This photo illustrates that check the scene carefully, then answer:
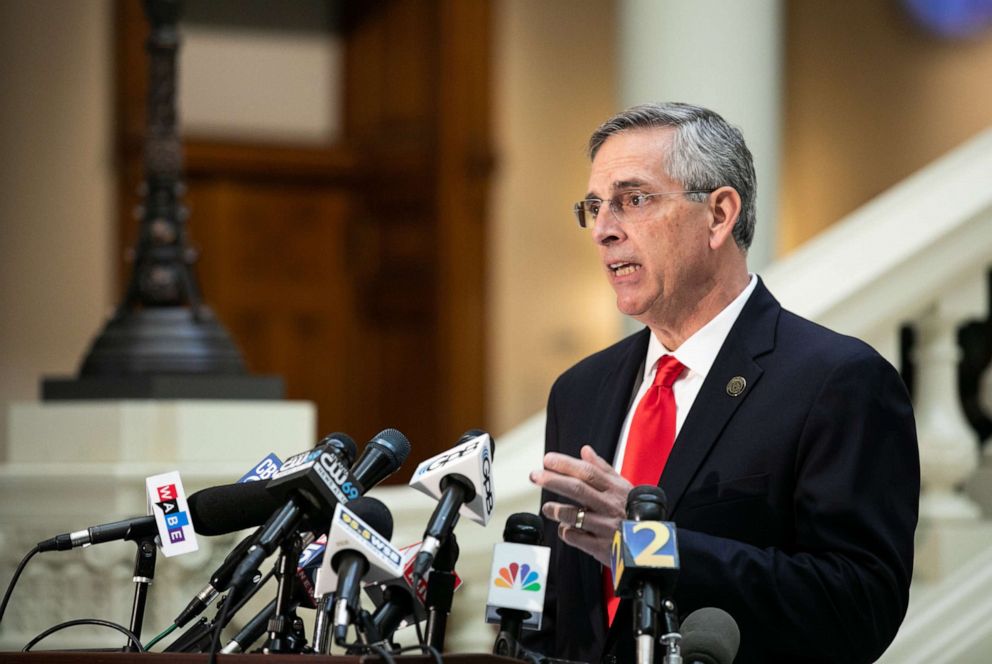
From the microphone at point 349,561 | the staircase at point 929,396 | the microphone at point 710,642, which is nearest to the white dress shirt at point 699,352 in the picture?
the microphone at point 710,642

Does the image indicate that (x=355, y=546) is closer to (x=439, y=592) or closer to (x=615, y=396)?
(x=439, y=592)

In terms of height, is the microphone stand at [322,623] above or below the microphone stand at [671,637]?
below

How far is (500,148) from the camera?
1004 cm

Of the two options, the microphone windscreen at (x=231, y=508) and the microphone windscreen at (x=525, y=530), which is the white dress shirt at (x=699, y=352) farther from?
the microphone windscreen at (x=231, y=508)

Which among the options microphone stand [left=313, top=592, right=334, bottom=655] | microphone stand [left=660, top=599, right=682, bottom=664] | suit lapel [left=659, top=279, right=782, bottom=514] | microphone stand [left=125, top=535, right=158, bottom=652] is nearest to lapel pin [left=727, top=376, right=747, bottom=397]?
suit lapel [left=659, top=279, right=782, bottom=514]

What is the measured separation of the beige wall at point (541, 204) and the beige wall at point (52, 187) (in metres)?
2.42

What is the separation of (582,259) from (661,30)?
192 inches

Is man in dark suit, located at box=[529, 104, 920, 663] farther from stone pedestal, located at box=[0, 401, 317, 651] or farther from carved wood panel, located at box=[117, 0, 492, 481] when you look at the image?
carved wood panel, located at box=[117, 0, 492, 481]

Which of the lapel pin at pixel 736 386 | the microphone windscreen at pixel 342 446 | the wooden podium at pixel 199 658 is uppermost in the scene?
the lapel pin at pixel 736 386

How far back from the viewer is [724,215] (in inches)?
115

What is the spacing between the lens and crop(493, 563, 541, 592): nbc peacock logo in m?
2.52

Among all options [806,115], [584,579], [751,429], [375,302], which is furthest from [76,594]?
[806,115]

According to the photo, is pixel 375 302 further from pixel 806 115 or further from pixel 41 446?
pixel 41 446

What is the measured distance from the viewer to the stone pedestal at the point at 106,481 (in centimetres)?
462
